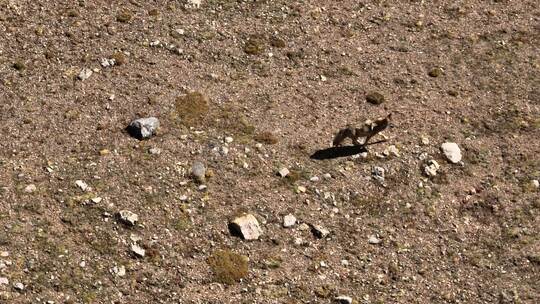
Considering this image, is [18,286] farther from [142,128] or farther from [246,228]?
[142,128]

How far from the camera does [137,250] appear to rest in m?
18.6

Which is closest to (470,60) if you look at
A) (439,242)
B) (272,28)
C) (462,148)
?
(462,148)

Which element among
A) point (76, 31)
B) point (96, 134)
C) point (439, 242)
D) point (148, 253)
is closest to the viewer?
point (148, 253)

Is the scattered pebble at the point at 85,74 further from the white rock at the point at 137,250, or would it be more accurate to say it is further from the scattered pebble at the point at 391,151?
the scattered pebble at the point at 391,151

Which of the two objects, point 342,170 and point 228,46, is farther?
point 228,46

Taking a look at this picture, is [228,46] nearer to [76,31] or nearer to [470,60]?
[76,31]

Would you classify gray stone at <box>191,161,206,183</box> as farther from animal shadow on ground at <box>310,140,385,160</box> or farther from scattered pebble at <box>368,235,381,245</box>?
scattered pebble at <box>368,235,381,245</box>

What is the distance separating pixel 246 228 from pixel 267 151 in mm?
3286

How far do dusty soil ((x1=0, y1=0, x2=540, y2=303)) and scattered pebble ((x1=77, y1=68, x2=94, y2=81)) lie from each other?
263 mm

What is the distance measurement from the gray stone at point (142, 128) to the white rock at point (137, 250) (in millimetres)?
4131

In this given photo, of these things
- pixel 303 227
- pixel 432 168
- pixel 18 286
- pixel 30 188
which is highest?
pixel 432 168

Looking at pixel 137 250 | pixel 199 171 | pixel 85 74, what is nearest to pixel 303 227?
pixel 199 171

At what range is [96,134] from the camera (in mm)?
21625

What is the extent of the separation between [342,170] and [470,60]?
27.7ft
